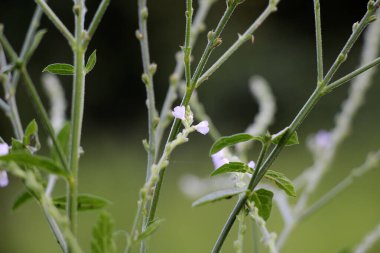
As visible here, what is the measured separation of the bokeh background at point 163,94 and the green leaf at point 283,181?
9.65 ft

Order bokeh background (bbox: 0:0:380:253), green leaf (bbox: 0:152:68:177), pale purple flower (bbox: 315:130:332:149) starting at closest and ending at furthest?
green leaf (bbox: 0:152:68:177), pale purple flower (bbox: 315:130:332:149), bokeh background (bbox: 0:0:380:253)

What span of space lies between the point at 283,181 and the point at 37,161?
0.17 meters

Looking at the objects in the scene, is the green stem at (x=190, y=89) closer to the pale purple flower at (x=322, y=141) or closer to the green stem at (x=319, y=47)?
the green stem at (x=319, y=47)

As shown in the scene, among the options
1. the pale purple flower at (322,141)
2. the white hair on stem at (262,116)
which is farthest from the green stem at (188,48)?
the pale purple flower at (322,141)

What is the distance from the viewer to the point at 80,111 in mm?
369

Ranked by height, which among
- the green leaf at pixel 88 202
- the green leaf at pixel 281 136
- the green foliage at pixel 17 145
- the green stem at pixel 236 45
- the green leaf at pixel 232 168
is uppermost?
the green stem at pixel 236 45

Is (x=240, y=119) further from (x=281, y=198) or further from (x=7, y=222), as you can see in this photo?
(x=281, y=198)

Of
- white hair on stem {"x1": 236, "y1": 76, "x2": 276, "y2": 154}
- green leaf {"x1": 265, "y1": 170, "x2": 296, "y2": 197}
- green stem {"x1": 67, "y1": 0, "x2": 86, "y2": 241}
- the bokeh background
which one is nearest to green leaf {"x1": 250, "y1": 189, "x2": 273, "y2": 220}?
green leaf {"x1": 265, "y1": 170, "x2": 296, "y2": 197}

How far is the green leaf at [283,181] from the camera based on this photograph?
42cm

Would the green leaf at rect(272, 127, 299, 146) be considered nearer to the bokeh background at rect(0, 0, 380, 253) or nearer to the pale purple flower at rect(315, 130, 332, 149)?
the pale purple flower at rect(315, 130, 332, 149)

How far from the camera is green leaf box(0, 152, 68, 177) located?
0.34m

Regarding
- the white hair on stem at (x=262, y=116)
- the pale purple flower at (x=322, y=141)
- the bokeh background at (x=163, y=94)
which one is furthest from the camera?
the bokeh background at (x=163, y=94)

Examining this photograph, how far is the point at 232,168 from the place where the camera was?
0.41 m

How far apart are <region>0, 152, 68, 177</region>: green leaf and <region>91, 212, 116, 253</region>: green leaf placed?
0.04m
